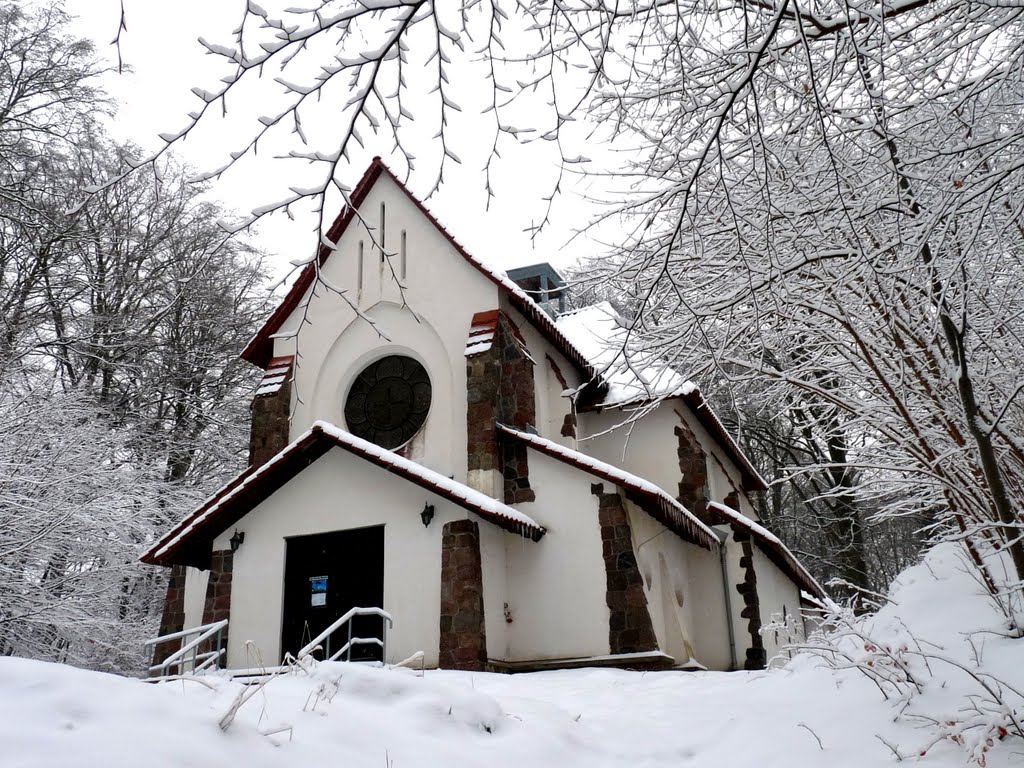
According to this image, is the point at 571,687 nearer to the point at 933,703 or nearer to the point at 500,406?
the point at 933,703

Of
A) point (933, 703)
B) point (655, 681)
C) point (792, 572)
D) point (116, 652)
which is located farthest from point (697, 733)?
point (116, 652)

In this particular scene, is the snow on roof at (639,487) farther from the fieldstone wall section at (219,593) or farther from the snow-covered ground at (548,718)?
the snow-covered ground at (548,718)

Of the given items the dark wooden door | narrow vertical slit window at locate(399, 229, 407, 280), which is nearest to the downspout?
the dark wooden door

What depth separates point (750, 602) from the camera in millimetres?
15258

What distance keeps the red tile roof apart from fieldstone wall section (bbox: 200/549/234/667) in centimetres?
401

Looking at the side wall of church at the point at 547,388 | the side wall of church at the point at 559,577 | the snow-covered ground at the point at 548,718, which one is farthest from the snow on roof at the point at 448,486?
the snow-covered ground at the point at 548,718

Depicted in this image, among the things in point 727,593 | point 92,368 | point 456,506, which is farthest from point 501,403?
point 92,368

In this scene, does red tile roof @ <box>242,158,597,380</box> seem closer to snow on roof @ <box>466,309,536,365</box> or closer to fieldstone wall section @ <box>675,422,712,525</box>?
snow on roof @ <box>466,309,536,365</box>

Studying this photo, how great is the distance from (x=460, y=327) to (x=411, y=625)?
205 inches

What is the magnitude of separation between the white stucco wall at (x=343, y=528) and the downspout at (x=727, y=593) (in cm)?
486

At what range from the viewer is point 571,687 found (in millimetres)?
9039

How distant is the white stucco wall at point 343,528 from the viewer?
40.6 ft

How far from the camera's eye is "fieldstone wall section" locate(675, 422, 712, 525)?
52.1ft

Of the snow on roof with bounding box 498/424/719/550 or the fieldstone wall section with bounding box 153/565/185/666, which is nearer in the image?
the snow on roof with bounding box 498/424/719/550
